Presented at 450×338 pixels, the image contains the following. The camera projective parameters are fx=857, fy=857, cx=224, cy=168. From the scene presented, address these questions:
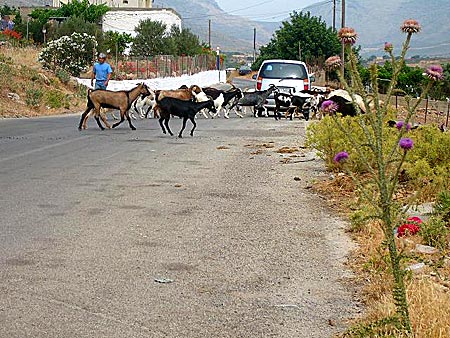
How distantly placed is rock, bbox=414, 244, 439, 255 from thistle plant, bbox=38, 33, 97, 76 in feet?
125

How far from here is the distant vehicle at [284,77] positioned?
30094 mm

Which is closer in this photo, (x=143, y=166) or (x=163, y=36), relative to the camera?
(x=143, y=166)

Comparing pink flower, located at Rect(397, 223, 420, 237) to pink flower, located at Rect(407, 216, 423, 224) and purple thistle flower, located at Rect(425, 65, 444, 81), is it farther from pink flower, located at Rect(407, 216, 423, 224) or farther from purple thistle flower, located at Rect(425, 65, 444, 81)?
purple thistle flower, located at Rect(425, 65, 444, 81)

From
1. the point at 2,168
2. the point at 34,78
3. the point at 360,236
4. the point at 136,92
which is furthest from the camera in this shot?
the point at 34,78

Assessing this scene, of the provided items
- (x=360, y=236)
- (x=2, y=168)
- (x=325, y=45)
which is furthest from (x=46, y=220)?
(x=325, y=45)

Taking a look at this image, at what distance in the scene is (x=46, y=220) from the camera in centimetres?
948

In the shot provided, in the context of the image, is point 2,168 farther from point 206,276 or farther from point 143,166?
point 206,276

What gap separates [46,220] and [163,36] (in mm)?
69066

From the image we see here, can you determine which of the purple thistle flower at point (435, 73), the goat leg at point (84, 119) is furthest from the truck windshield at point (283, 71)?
the purple thistle flower at point (435, 73)

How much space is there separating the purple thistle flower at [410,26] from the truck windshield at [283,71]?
2528cm

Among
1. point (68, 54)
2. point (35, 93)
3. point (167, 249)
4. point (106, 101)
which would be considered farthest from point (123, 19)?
point (167, 249)

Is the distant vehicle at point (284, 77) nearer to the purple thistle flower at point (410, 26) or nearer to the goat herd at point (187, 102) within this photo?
the goat herd at point (187, 102)

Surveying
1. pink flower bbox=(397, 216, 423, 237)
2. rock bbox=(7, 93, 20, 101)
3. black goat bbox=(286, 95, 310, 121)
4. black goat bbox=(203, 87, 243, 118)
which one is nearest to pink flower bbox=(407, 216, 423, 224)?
pink flower bbox=(397, 216, 423, 237)

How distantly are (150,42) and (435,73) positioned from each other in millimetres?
70739
